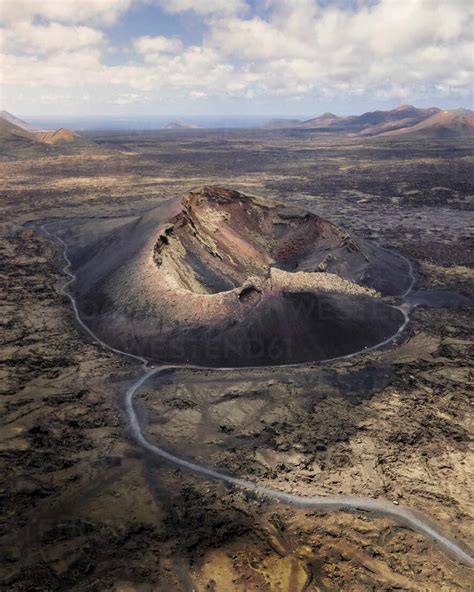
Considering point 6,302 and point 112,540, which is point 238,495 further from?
point 6,302

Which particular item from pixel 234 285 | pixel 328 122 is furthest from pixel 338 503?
pixel 328 122

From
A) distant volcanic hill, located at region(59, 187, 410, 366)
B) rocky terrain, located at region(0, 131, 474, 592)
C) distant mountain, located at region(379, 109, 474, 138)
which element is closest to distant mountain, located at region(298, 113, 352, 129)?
distant mountain, located at region(379, 109, 474, 138)

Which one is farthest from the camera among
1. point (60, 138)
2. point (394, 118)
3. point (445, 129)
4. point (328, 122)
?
point (328, 122)

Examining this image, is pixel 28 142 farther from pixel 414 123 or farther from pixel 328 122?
pixel 328 122

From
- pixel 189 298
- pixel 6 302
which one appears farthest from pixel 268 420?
pixel 6 302

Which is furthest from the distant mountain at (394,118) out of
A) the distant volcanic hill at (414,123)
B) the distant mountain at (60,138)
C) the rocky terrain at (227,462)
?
the rocky terrain at (227,462)

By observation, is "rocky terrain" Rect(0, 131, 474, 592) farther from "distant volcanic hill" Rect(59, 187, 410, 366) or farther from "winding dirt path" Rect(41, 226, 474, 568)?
"distant volcanic hill" Rect(59, 187, 410, 366)

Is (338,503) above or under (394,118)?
under

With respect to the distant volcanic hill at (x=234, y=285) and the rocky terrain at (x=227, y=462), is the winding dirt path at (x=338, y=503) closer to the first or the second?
the rocky terrain at (x=227, y=462)
